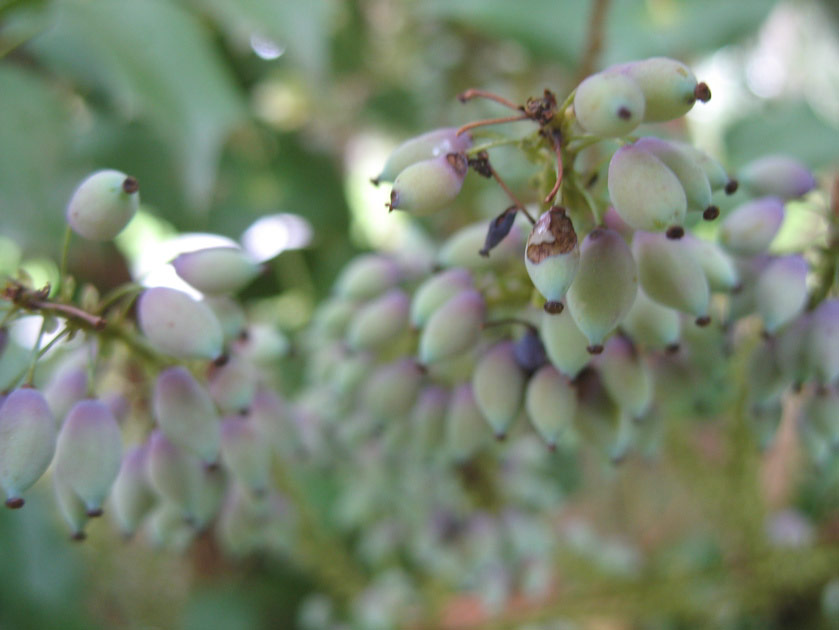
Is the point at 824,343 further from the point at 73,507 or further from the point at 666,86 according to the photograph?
the point at 73,507

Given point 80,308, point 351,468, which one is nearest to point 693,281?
point 80,308

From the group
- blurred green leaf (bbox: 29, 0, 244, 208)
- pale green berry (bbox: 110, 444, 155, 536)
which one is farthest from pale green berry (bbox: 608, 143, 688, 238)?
blurred green leaf (bbox: 29, 0, 244, 208)

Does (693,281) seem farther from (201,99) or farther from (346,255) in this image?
(346,255)

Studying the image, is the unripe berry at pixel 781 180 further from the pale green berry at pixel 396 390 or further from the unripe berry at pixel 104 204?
the unripe berry at pixel 104 204

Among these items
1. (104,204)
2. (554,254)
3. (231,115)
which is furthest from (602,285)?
(231,115)

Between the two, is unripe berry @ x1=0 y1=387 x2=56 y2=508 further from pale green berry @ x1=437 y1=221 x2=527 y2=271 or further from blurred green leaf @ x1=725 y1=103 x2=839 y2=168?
blurred green leaf @ x1=725 y1=103 x2=839 y2=168

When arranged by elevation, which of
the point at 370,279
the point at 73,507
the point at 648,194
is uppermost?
the point at 370,279

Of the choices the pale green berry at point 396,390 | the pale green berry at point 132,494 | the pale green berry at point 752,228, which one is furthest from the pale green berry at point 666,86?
the pale green berry at point 132,494
